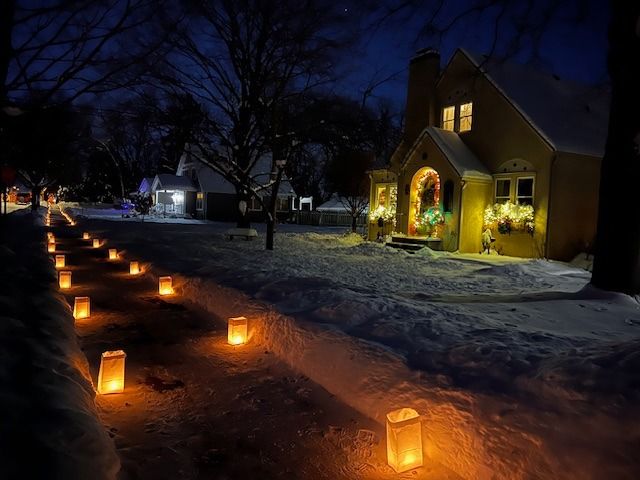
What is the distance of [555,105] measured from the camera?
61.6 feet

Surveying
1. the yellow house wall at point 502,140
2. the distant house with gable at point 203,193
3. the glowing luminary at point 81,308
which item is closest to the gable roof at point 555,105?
the yellow house wall at point 502,140

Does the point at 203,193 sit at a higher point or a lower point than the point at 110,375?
higher

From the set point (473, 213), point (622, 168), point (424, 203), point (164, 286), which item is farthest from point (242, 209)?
point (622, 168)

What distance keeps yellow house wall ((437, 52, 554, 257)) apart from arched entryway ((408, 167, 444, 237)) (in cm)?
203

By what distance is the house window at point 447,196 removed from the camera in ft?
59.2

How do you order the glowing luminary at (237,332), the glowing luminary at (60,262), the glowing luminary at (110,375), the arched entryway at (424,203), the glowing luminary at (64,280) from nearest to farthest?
the glowing luminary at (110,375), the glowing luminary at (237,332), the glowing luminary at (64,280), the glowing luminary at (60,262), the arched entryway at (424,203)

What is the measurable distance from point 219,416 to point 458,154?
1642 centimetres

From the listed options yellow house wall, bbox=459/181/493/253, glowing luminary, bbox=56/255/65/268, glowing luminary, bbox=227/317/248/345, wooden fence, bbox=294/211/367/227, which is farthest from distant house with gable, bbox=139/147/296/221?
glowing luminary, bbox=227/317/248/345

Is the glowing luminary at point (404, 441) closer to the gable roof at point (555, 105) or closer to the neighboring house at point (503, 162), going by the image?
the neighboring house at point (503, 162)

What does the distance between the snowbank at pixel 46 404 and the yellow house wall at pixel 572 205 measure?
16145 mm

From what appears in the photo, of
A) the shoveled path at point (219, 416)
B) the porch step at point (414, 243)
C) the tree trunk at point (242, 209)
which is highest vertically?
the tree trunk at point (242, 209)

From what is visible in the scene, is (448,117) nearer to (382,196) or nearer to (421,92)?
(421,92)

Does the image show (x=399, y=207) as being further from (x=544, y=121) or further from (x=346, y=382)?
(x=346, y=382)

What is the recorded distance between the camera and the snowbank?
8.39 feet
